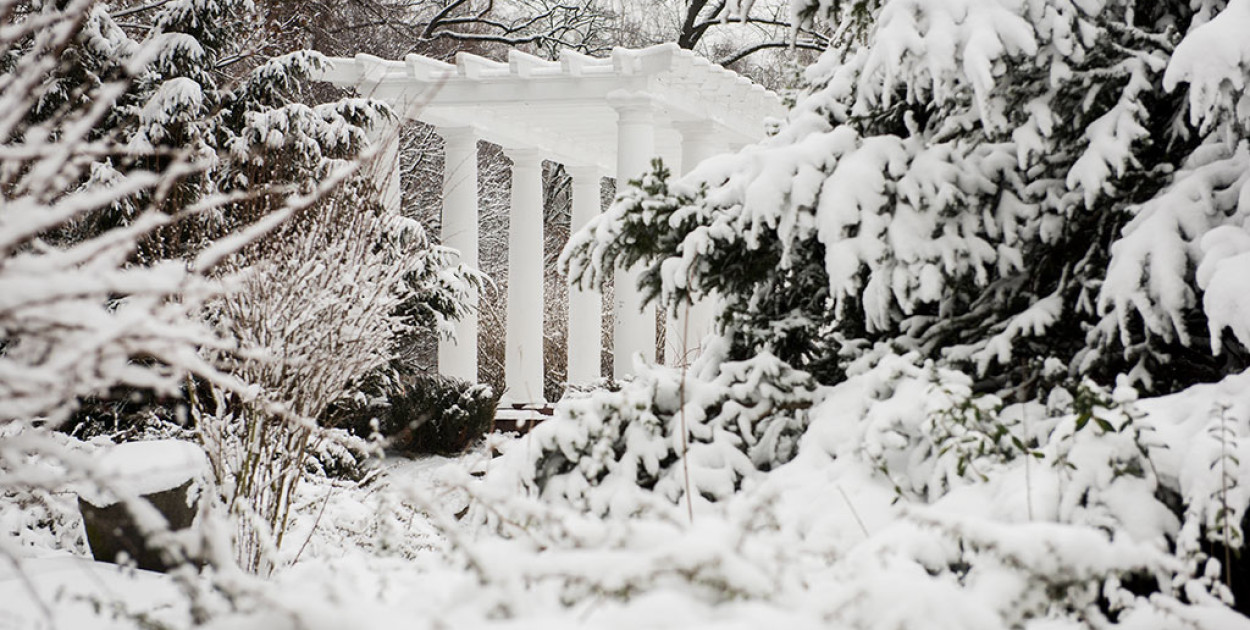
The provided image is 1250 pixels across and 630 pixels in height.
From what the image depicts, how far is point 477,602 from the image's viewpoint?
6.21 feet

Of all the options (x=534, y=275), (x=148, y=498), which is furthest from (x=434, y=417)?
(x=148, y=498)

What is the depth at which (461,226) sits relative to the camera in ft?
51.1

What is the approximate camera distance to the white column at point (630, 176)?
545 inches

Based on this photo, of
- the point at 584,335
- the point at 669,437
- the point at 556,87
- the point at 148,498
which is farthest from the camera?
the point at 584,335

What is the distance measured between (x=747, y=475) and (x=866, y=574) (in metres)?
2.33

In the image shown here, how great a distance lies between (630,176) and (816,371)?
9115 millimetres

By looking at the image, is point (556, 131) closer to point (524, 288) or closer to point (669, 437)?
point (524, 288)

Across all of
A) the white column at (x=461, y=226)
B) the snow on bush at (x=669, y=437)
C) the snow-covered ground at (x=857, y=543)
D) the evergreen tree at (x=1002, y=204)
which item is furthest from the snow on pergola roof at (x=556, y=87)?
the snow-covered ground at (x=857, y=543)

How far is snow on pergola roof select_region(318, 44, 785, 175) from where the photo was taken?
1330 centimetres

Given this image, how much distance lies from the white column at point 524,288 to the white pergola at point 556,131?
0.07 feet

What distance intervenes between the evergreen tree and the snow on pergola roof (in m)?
7.67

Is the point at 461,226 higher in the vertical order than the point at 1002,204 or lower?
higher

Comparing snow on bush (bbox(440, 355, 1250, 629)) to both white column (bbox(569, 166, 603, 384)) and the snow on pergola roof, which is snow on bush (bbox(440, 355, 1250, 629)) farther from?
white column (bbox(569, 166, 603, 384))

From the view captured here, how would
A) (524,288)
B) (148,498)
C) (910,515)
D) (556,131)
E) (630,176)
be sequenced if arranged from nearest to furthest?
(910,515) < (148,498) < (630,176) < (524,288) < (556,131)
